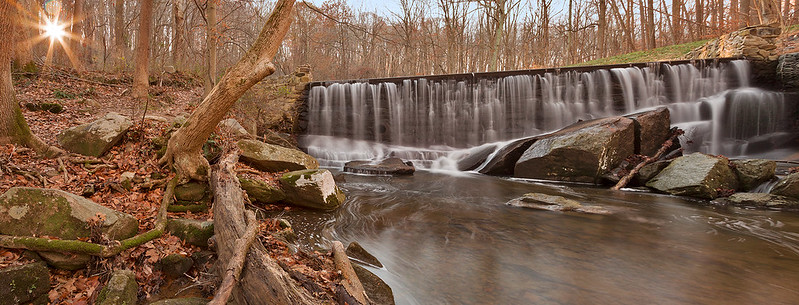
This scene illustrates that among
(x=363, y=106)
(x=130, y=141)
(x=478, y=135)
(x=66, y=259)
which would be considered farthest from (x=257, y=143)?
(x=478, y=135)

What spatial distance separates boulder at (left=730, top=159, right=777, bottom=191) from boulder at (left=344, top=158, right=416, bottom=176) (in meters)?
7.85

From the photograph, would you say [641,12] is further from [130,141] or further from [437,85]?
[130,141]

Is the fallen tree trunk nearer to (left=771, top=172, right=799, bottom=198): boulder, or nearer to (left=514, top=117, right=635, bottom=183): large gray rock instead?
(left=514, top=117, right=635, bottom=183): large gray rock

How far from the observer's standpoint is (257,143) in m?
7.12

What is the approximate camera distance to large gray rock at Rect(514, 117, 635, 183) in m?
9.09

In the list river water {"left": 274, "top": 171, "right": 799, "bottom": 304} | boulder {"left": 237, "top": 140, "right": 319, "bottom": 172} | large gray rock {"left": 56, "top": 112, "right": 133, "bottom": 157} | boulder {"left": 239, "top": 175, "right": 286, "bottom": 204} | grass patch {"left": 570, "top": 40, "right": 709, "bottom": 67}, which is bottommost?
river water {"left": 274, "top": 171, "right": 799, "bottom": 304}

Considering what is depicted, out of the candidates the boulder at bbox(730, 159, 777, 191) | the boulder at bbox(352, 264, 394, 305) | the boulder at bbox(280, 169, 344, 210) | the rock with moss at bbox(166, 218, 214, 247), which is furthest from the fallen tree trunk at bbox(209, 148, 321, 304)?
the boulder at bbox(730, 159, 777, 191)

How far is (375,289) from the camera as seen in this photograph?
3439mm

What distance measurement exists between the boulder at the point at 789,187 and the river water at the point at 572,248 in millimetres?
808

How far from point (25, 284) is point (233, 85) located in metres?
2.68

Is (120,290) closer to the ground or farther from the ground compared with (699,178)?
closer to the ground

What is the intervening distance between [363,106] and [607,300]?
12.2 metres

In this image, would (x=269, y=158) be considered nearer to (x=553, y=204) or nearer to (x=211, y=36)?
(x=211, y=36)

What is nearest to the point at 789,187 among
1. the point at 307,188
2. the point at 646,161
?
the point at 646,161
